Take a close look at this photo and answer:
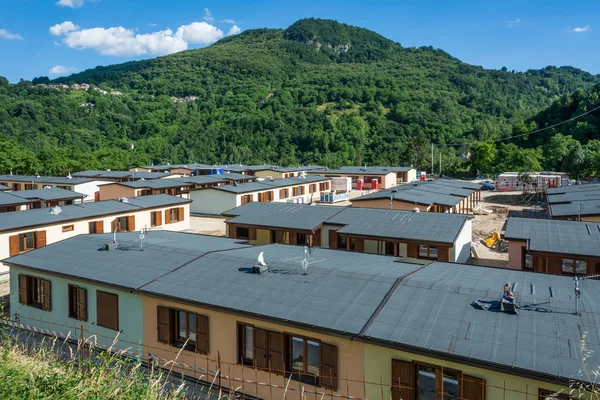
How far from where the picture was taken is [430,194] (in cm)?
3522

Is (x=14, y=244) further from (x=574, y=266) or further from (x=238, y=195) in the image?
(x=574, y=266)

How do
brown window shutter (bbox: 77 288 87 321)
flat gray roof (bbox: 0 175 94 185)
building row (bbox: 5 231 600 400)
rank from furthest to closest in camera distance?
1. flat gray roof (bbox: 0 175 94 185)
2. brown window shutter (bbox: 77 288 87 321)
3. building row (bbox: 5 231 600 400)

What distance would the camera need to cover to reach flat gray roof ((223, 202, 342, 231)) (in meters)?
24.7

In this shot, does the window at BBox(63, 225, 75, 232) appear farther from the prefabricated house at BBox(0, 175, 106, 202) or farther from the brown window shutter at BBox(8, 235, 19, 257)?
the prefabricated house at BBox(0, 175, 106, 202)

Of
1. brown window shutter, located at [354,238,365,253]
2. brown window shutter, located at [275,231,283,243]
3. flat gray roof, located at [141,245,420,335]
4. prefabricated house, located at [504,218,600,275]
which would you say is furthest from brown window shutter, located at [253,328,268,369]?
brown window shutter, located at [275,231,283,243]

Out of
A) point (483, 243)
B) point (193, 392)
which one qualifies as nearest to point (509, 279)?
point (193, 392)

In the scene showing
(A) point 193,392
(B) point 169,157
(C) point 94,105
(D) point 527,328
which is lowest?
(A) point 193,392

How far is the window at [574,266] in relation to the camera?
1858cm

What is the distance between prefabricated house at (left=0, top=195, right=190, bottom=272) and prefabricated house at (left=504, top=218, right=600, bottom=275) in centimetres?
2140

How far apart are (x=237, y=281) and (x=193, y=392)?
10.4ft

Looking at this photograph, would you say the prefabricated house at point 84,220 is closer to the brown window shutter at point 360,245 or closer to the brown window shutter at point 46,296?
the brown window shutter at point 46,296

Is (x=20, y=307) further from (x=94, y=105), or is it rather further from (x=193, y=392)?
(x=94, y=105)

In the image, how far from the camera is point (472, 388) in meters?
9.19

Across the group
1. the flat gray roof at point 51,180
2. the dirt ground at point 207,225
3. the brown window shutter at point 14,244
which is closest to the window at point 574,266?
the dirt ground at point 207,225
